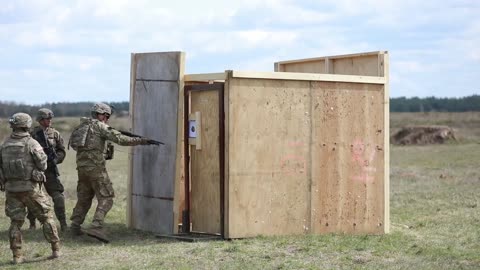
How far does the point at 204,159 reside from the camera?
517 inches

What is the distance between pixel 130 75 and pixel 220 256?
421 cm

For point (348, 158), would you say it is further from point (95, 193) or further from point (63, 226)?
→ point (63, 226)

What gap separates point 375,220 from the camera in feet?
45.5

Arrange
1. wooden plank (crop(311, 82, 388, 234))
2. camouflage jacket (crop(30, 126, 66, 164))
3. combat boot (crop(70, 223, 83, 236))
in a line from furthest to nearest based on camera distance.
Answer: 1. camouflage jacket (crop(30, 126, 66, 164))
2. combat boot (crop(70, 223, 83, 236))
3. wooden plank (crop(311, 82, 388, 234))

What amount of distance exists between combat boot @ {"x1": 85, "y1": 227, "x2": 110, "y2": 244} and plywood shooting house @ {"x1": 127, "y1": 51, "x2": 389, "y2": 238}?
1128 mm

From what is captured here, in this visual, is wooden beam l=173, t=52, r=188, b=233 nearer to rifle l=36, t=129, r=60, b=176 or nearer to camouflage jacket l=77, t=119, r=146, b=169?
camouflage jacket l=77, t=119, r=146, b=169

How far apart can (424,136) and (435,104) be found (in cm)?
6437

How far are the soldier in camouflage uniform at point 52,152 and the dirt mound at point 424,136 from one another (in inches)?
1509

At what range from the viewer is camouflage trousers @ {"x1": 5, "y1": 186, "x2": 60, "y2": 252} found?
11.2 metres

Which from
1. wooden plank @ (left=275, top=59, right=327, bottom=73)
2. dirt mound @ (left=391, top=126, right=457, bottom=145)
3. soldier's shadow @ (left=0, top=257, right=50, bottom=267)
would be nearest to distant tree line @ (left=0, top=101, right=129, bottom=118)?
dirt mound @ (left=391, top=126, right=457, bottom=145)

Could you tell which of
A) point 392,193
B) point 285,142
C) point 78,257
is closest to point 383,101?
point 285,142

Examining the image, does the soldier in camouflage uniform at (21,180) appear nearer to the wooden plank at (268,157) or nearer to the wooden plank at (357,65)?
the wooden plank at (268,157)

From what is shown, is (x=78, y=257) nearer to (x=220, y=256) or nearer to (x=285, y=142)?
(x=220, y=256)

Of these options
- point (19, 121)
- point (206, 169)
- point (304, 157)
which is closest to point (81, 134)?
point (19, 121)
